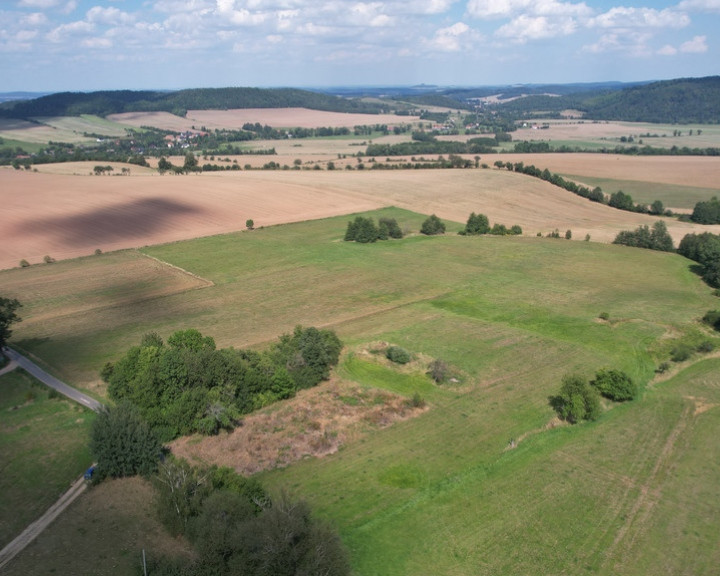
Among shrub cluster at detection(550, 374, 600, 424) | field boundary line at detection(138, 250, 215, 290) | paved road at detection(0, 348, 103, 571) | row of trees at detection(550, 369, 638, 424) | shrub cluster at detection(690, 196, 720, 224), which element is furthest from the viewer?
shrub cluster at detection(690, 196, 720, 224)

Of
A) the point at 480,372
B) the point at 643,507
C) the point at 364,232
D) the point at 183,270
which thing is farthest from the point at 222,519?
the point at 364,232

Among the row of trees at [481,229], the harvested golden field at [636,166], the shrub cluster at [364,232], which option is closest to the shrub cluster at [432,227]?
the row of trees at [481,229]

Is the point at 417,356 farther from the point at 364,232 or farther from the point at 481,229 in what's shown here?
the point at 481,229

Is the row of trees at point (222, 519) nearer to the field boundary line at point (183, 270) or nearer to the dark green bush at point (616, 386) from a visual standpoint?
the dark green bush at point (616, 386)

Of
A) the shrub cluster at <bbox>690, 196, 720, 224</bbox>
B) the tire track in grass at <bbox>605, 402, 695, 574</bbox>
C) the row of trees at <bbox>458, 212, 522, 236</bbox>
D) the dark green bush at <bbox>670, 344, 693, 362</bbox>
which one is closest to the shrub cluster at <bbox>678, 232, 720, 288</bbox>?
the row of trees at <bbox>458, 212, 522, 236</bbox>

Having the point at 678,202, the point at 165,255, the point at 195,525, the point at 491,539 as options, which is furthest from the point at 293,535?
the point at 678,202

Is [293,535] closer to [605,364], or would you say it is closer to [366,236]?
[605,364]

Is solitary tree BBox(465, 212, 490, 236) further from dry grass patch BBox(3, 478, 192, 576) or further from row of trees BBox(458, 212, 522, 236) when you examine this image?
dry grass patch BBox(3, 478, 192, 576)
